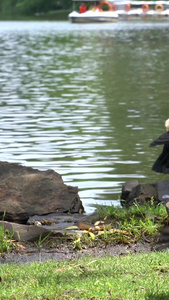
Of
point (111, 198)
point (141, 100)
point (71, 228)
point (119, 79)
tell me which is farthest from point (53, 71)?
point (71, 228)

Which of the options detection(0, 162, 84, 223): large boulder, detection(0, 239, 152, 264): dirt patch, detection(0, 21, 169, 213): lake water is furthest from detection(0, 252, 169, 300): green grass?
detection(0, 21, 169, 213): lake water

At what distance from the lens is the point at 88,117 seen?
20.3 m

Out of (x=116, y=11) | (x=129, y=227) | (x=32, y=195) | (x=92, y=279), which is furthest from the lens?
(x=116, y=11)

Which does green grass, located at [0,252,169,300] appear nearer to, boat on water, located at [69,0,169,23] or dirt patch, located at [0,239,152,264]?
dirt patch, located at [0,239,152,264]

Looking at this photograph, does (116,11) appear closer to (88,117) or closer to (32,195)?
(88,117)

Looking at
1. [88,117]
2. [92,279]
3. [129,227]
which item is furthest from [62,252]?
[88,117]

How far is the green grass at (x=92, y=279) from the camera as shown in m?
5.99

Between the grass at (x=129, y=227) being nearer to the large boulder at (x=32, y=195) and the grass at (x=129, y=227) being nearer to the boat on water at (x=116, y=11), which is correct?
the large boulder at (x=32, y=195)

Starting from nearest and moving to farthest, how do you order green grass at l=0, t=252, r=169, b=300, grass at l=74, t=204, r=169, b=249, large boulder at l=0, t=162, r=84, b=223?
green grass at l=0, t=252, r=169, b=300
grass at l=74, t=204, r=169, b=249
large boulder at l=0, t=162, r=84, b=223

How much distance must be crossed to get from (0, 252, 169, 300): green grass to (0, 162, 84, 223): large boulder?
2.34 m

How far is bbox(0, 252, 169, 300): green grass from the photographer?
5.99 m

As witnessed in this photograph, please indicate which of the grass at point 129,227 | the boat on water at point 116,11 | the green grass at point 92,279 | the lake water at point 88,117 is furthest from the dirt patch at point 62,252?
the boat on water at point 116,11

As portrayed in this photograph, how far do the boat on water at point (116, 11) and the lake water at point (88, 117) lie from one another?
62707 millimetres

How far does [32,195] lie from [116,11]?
107m
